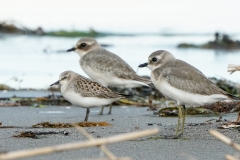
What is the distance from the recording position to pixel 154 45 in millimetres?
18969

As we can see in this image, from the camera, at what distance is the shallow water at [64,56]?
39.6ft

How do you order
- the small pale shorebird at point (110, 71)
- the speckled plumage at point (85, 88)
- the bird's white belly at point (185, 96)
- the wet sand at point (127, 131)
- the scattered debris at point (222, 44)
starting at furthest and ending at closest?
the scattered debris at point (222, 44) < the small pale shorebird at point (110, 71) < the speckled plumage at point (85, 88) < the bird's white belly at point (185, 96) < the wet sand at point (127, 131)

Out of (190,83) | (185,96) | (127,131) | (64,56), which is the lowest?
(64,56)

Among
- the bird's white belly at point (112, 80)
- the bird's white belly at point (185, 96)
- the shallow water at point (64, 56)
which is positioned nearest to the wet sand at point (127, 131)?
the bird's white belly at point (185, 96)

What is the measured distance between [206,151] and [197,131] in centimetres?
100

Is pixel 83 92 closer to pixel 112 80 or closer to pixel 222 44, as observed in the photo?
pixel 112 80

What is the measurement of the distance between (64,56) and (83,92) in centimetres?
809

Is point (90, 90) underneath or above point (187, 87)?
underneath

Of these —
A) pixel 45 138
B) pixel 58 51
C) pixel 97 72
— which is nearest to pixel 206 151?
pixel 45 138

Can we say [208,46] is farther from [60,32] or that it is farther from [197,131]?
[197,131]

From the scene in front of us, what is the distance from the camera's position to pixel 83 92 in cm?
771

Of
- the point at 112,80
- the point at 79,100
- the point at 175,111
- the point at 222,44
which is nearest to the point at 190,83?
the point at 175,111

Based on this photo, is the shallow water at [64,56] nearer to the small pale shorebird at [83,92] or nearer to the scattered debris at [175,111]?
the small pale shorebird at [83,92]

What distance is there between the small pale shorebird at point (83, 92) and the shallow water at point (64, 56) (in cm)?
221
